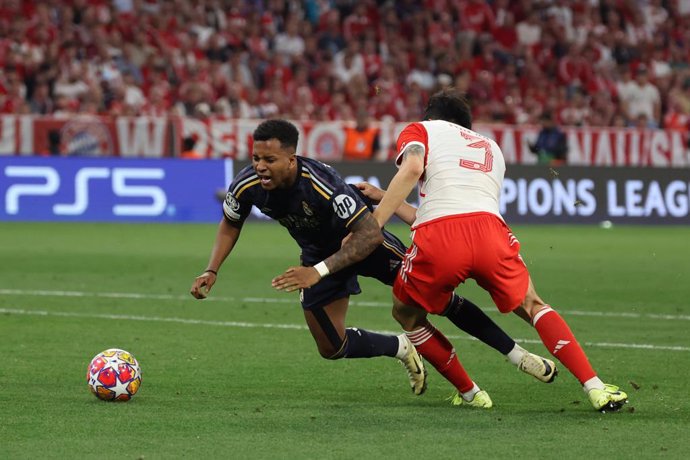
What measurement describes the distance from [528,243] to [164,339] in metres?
10.3

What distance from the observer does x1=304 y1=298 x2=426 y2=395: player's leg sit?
7812 millimetres

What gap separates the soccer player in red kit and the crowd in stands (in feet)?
52.3

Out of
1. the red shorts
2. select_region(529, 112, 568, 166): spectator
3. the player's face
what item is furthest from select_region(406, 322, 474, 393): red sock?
select_region(529, 112, 568, 166): spectator

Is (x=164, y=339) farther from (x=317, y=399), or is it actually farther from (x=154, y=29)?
(x=154, y=29)

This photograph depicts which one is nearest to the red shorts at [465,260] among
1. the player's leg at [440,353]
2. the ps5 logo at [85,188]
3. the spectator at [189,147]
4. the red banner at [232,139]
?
the player's leg at [440,353]

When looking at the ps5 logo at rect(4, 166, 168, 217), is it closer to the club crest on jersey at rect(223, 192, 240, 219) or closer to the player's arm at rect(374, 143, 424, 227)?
the club crest on jersey at rect(223, 192, 240, 219)

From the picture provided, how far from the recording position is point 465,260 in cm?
688

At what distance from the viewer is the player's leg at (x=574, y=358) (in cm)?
686

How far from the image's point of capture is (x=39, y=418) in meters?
6.68

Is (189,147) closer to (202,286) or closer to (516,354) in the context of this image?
(202,286)

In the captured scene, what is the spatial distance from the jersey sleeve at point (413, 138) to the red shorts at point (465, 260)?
1.30ft

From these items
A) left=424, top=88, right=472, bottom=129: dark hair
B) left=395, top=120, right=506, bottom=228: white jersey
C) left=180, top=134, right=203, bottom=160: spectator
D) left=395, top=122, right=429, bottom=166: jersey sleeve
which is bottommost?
left=180, top=134, right=203, bottom=160: spectator

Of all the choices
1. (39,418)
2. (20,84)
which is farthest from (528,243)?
(39,418)

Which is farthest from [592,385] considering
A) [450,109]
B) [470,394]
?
[450,109]
